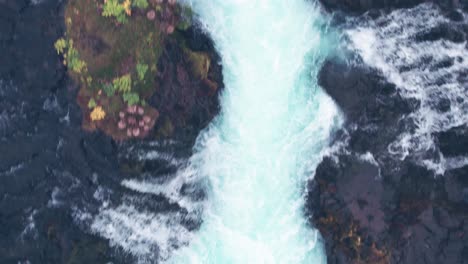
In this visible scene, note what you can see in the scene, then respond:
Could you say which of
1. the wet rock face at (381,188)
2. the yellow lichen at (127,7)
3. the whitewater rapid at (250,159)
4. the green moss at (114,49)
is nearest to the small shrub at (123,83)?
the green moss at (114,49)

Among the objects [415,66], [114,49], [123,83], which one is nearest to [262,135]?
[123,83]

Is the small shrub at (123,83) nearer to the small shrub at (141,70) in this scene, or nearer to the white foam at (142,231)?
the small shrub at (141,70)

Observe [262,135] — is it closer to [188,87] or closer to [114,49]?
[188,87]

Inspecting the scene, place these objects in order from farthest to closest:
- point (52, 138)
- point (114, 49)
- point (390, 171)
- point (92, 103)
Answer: point (390, 171), point (52, 138), point (92, 103), point (114, 49)

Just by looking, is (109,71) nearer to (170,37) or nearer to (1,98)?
(170,37)

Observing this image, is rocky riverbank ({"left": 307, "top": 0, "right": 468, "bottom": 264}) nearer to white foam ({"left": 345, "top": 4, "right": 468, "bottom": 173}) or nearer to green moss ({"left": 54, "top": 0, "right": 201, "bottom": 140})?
white foam ({"left": 345, "top": 4, "right": 468, "bottom": 173})

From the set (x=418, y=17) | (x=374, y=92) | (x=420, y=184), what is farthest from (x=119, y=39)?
(x=420, y=184)
